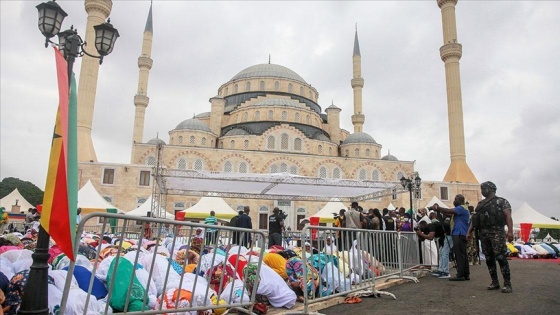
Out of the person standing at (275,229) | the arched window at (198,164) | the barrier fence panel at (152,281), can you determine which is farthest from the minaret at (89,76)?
the barrier fence panel at (152,281)

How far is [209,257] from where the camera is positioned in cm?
455

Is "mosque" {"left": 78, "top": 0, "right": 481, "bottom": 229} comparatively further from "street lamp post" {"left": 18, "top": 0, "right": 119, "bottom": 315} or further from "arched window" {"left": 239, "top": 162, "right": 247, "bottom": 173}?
"street lamp post" {"left": 18, "top": 0, "right": 119, "bottom": 315}

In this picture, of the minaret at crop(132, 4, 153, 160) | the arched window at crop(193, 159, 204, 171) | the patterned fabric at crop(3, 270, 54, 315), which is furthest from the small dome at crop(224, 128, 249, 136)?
the patterned fabric at crop(3, 270, 54, 315)

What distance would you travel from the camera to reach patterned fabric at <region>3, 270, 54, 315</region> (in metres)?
2.90

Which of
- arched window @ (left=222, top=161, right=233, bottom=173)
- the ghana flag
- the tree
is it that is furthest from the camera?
the tree

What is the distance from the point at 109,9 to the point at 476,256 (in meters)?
25.0

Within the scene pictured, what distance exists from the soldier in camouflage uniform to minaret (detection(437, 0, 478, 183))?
25.6 m

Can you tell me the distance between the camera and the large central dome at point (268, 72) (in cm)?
4053

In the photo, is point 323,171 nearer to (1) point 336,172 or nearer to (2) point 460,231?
(1) point 336,172

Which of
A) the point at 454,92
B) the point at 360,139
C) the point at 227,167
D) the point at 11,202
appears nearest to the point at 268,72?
the point at 360,139

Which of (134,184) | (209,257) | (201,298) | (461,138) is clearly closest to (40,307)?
(201,298)

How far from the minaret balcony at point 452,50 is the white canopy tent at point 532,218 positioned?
12.7m

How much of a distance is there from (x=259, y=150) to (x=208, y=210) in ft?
41.9

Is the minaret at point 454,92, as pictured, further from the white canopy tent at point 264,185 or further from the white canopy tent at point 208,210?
the white canopy tent at point 208,210
